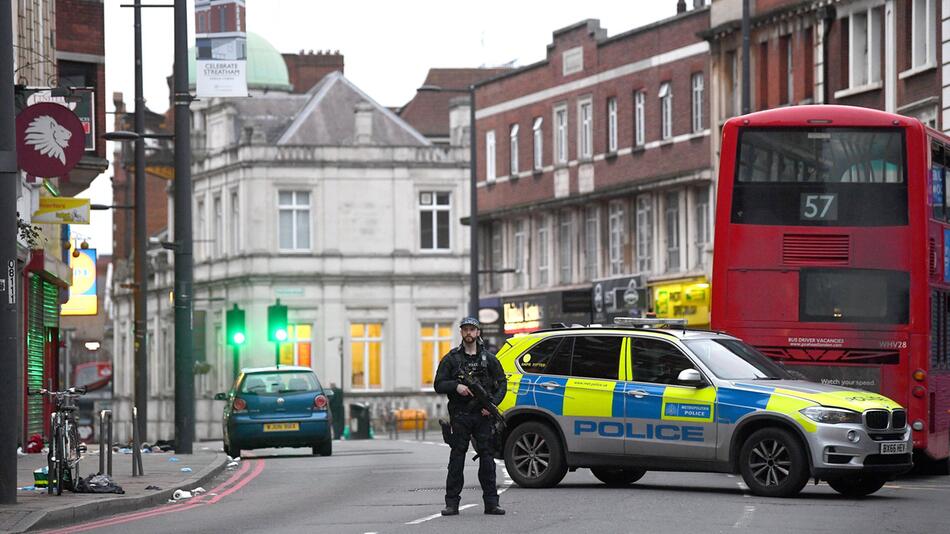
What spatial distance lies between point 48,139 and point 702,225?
112ft

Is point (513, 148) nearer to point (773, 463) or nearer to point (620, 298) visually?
point (620, 298)

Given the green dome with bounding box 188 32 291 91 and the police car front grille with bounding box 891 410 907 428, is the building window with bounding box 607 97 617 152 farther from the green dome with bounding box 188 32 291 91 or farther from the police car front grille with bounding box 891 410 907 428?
the police car front grille with bounding box 891 410 907 428

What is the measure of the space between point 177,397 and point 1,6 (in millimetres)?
13847

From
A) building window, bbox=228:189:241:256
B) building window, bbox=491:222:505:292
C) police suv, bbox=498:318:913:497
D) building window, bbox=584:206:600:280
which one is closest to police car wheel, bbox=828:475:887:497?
police suv, bbox=498:318:913:497

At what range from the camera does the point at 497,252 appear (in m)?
70.1

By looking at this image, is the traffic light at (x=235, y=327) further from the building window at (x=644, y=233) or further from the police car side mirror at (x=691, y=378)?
the police car side mirror at (x=691, y=378)

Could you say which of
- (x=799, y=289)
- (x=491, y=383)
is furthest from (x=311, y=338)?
(x=491, y=383)

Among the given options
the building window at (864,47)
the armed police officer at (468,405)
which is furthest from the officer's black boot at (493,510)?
the building window at (864,47)

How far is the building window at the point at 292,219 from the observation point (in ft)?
269

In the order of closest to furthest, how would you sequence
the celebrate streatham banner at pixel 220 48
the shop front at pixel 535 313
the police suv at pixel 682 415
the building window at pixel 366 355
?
1. the police suv at pixel 682 415
2. the celebrate streatham banner at pixel 220 48
3. the shop front at pixel 535 313
4. the building window at pixel 366 355

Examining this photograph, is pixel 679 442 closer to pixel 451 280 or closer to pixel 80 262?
pixel 80 262

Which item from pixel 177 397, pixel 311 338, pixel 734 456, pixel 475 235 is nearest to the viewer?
pixel 734 456

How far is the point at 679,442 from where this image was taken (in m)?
21.3

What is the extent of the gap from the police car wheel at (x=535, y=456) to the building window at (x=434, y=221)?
201 ft
